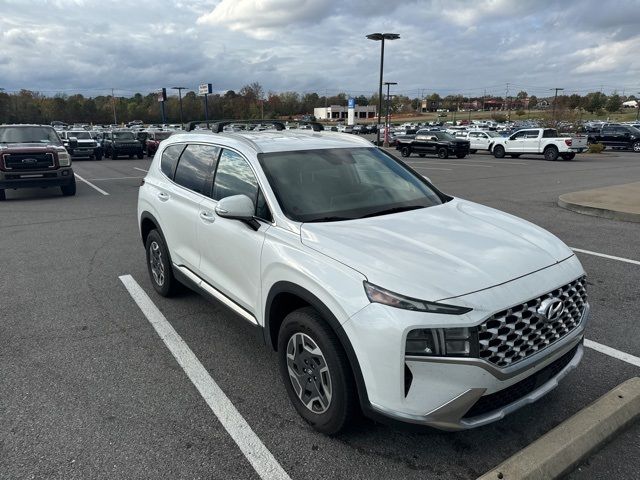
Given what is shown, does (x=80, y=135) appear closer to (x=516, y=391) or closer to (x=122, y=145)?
(x=122, y=145)

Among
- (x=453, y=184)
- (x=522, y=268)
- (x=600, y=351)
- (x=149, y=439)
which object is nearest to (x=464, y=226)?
(x=522, y=268)

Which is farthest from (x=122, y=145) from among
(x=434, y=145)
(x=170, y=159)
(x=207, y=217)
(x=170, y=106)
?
(x=170, y=106)

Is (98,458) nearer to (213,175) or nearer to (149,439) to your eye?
(149,439)

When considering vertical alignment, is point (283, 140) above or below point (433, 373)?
above

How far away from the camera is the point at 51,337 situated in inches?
171

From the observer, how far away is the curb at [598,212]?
9.10 meters

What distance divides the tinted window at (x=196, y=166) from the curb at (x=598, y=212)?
27.2 feet

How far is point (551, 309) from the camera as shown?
2611 millimetres

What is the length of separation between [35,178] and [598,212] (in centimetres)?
1325

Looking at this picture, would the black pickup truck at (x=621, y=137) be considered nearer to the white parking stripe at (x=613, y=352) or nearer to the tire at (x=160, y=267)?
the white parking stripe at (x=613, y=352)

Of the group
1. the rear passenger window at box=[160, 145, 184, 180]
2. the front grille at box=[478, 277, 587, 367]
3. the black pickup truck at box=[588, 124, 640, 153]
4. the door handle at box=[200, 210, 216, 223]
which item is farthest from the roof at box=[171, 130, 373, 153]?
the black pickup truck at box=[588, 124, 640, 153]

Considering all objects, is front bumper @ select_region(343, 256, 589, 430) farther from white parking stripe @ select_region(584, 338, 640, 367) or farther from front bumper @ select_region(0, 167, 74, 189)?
front bumper @ select_region(0, 167, 74, 189)

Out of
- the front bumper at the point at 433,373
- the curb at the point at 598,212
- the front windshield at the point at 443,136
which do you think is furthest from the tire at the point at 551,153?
the front bumper at the point at 433,373

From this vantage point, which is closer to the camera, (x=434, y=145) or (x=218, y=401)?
(x=218, y=401)
